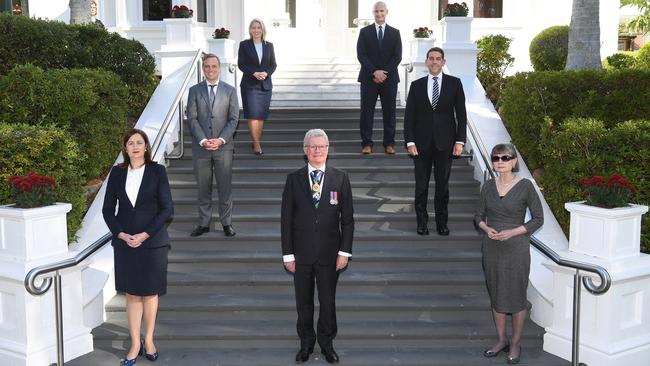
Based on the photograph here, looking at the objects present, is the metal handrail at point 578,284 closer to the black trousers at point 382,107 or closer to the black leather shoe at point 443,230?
the black leather shoe at point 443,230

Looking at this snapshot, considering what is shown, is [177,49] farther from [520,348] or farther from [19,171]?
[520,348]

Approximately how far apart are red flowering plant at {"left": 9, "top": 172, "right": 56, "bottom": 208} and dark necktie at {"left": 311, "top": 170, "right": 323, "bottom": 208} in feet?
7.69

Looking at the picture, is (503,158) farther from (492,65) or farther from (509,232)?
(492,65)

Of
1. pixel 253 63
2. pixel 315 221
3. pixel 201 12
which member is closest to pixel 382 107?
pixel 253 63

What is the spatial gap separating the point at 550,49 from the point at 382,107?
6.56 meters

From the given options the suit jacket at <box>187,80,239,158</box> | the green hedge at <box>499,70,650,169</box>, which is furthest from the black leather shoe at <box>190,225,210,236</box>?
the green hedge at <box>499,70,650,169</box>

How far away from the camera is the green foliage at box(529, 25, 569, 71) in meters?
15.0

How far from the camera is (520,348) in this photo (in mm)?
6688

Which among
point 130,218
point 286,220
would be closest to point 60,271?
point 130,218

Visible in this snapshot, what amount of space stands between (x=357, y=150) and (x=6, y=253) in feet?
17.3

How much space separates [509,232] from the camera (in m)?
6.31

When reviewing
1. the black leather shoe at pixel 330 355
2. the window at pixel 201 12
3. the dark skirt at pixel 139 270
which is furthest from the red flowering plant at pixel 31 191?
the window at pixel 201 12

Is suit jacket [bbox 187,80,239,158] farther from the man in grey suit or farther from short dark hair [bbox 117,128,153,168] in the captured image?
short dark hair [bbox 117,128,153,168]

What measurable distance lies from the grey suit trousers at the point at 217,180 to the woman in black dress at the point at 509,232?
3.03m
